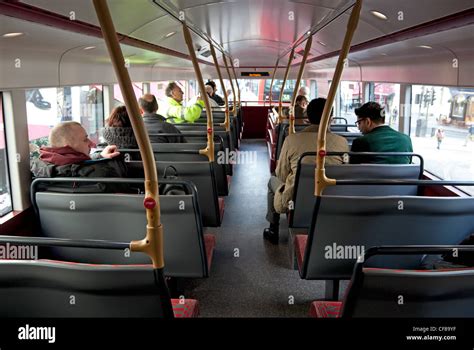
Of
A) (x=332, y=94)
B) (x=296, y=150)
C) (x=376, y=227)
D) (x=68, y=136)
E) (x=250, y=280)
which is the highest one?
(x=332, y=94)

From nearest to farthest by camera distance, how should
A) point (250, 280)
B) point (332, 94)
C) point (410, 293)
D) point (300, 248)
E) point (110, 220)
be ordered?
point (410, 293) < point (110, 220) < point (332, 94) < point (300, 248) < point (250, 280)

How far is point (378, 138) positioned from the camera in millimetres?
3926

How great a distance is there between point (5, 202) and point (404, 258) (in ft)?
8.98

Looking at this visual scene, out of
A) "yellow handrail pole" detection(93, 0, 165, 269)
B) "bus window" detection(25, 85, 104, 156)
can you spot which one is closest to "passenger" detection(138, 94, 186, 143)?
"bus window" detection(25, 85, 104, 156)

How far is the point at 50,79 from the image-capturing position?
377 centimetres

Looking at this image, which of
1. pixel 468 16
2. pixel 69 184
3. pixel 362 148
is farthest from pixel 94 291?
pixel 362 148

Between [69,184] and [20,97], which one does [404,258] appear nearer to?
[69,184]

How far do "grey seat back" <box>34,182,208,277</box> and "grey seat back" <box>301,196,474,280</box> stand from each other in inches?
26.9

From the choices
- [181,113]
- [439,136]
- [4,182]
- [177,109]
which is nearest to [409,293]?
[4,182]

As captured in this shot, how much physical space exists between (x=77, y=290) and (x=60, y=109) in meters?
3.33

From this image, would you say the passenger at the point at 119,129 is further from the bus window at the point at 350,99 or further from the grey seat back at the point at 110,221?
the bus window at the point at 350,99

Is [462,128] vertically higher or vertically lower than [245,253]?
higher

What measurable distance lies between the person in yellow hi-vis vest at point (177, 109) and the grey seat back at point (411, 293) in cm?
523

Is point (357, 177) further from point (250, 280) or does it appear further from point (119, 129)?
point (119, 129)
